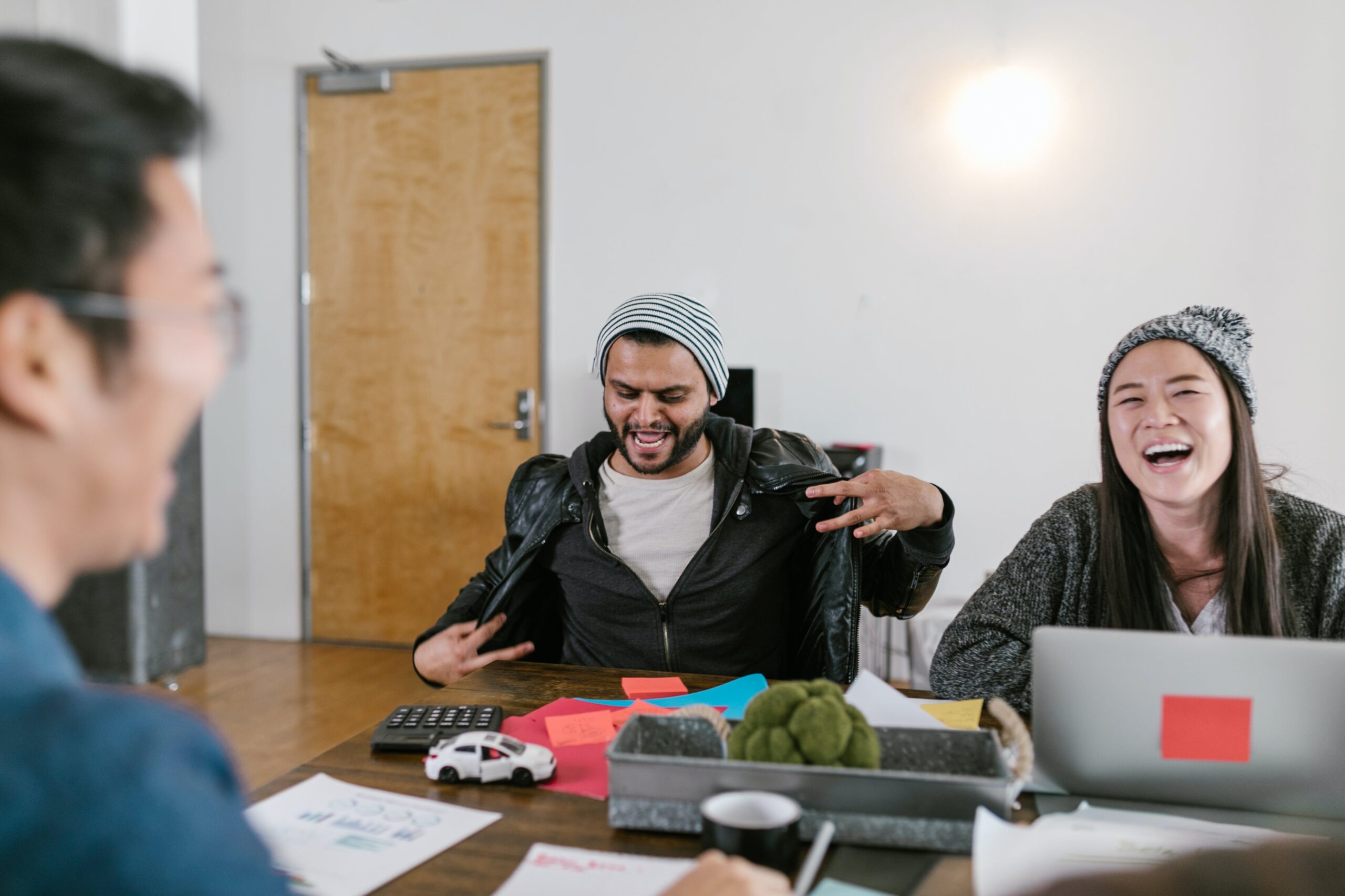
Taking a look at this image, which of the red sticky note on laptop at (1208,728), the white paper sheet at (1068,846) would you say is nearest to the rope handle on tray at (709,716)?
the white paper sheet at (1068,846)

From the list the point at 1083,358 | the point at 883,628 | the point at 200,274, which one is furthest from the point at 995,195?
the point at 200,274

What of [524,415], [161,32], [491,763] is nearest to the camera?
[491,763]

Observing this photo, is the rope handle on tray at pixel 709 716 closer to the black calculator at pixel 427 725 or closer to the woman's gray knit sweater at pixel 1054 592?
the black calculator at pixel 427 725

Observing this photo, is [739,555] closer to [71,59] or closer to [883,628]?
[71,59]

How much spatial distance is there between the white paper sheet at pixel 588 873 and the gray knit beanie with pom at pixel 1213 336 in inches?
44.9

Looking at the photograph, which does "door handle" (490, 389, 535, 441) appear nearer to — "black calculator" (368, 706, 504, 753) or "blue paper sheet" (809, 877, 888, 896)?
"black calculator" (368, 706, 504, 753)

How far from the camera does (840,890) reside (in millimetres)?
846

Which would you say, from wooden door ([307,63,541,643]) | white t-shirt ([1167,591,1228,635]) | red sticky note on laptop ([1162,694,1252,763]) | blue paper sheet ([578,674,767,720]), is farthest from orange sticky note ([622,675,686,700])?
wooden door ([307,63,541,643])

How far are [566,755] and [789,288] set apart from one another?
2.92 meters

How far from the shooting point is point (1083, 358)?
11.9 ft

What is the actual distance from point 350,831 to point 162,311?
0.63 m

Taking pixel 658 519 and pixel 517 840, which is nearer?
pixel 517 840

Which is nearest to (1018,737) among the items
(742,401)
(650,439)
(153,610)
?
(650,439)

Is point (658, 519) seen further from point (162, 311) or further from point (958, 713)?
point (162, 311)
